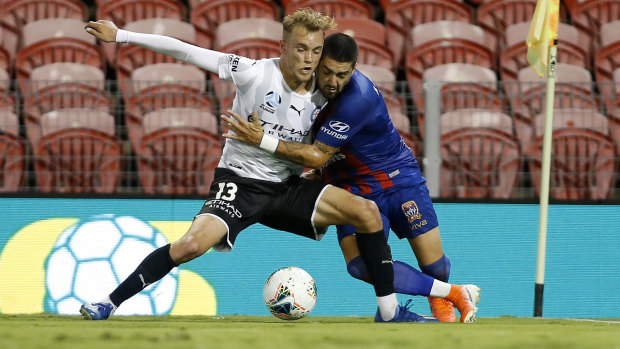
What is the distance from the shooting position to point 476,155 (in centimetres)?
780

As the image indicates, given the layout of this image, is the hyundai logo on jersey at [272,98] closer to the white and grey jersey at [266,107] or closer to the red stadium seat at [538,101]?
the white and grey jersey at [266,107]

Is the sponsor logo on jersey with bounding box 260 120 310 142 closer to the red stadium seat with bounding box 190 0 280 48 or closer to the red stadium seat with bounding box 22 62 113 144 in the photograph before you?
the red stadium seat with bounding box 22 62 113 144


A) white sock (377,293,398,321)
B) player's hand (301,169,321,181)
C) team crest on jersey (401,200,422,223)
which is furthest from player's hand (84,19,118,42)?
white sock (377,293,398,321)

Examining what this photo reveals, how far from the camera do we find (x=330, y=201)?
587cm

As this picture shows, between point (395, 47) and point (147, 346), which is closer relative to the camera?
point (147, 346)

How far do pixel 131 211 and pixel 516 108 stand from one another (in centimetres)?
333

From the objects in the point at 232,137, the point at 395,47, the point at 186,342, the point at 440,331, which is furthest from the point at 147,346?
the point at 395,47

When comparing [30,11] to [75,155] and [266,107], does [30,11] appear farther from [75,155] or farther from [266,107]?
[266,107]

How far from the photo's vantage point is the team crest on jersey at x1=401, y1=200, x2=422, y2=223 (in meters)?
6.35

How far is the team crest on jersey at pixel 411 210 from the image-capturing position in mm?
6348

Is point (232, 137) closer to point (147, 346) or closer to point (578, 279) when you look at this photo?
point (147, 346)

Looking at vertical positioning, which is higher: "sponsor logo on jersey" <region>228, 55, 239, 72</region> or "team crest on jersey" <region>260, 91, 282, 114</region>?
"sponsor logo on jersey" <region>228, 55, 239, 72</region>

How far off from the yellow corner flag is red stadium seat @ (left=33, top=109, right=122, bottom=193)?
355cm

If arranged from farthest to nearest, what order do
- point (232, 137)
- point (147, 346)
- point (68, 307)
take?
point (68, 307) → point (232, 137) → point (147, 346)
